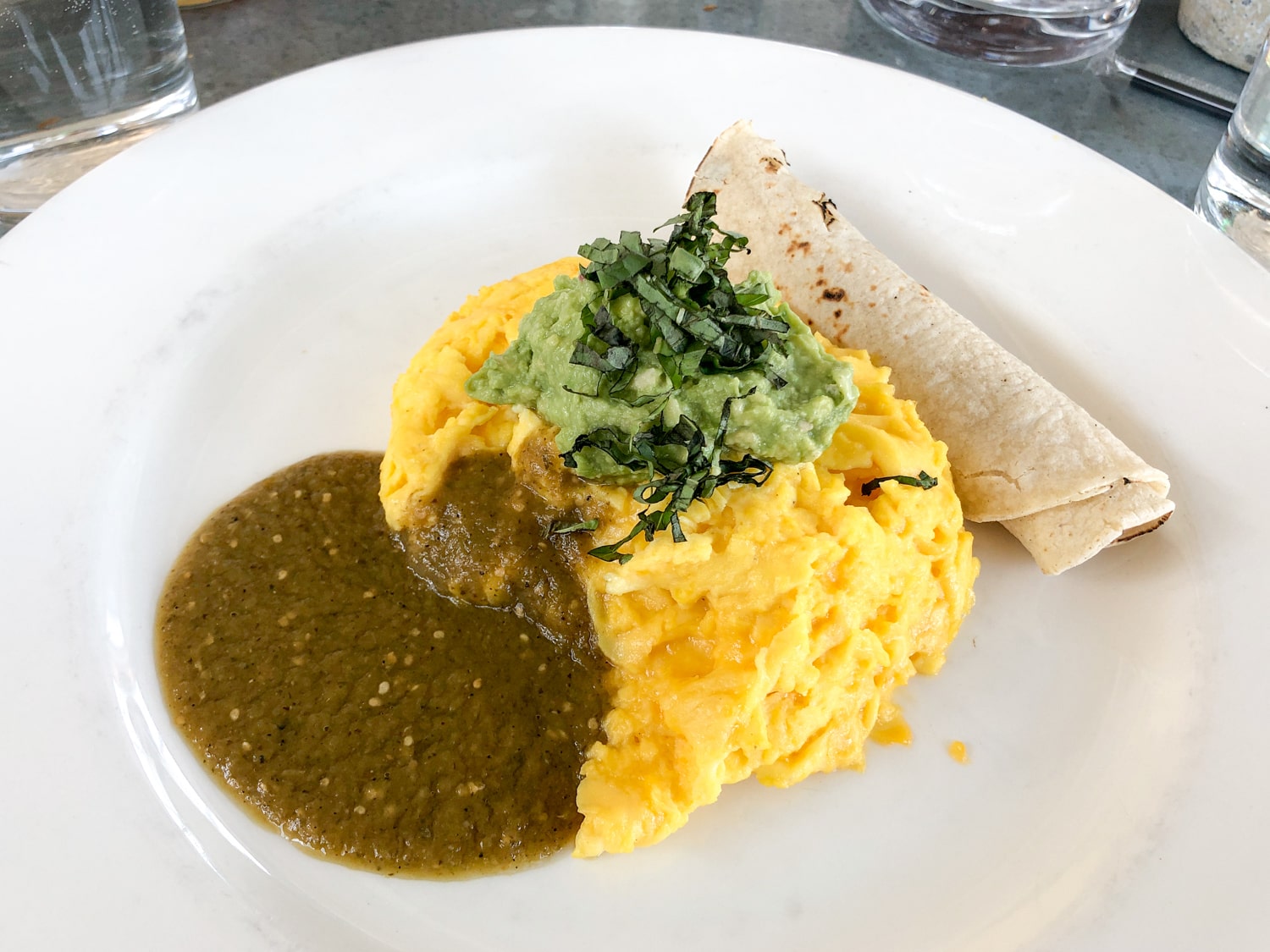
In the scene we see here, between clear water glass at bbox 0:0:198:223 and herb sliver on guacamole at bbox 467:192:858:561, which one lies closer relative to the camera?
herb sliver on guacamole at bbox 467:192:858:561

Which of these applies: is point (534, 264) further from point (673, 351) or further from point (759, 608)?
point (759, 608)

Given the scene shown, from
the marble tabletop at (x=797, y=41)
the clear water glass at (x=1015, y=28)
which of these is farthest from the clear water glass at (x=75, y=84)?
the clear water glass at (x=1015, y=28)

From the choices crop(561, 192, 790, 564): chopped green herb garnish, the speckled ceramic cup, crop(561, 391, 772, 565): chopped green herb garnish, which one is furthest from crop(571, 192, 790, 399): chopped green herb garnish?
the speckled ceramic cup

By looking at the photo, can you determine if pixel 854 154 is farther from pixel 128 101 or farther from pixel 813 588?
pixel 128 101

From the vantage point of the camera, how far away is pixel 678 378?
271 cm

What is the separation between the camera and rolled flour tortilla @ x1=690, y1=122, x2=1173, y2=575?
3.17 meters

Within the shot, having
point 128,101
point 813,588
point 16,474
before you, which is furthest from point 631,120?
point 16,474

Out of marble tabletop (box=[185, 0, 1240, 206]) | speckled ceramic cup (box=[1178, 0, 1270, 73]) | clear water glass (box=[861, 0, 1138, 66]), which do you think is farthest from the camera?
clear water glass (box=[861, 0, 1138, 66])

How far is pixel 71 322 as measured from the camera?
3357 millimetres

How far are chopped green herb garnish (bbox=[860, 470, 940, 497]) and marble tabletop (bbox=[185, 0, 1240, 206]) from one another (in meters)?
3.28

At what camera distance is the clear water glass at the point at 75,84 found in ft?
12.7

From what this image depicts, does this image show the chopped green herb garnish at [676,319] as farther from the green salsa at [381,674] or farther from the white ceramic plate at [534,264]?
the white ceramic plate at [534,264]

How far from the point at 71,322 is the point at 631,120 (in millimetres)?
2520

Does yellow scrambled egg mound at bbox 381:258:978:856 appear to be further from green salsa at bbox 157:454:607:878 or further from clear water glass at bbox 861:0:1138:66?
clear water glass at bbox 861:0:1138:66
